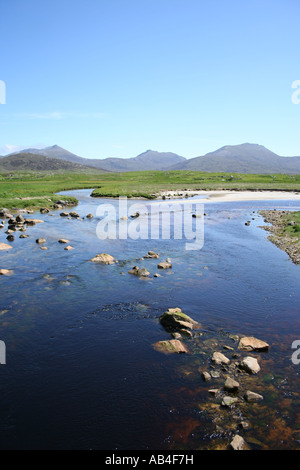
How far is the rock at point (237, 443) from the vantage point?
9.80m

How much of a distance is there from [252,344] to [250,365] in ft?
5.82

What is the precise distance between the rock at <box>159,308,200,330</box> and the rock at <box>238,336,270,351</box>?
2738mm

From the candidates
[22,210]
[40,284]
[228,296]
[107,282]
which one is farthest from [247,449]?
[22,210]

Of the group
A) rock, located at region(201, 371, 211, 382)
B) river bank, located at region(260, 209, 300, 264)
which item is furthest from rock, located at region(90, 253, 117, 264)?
river bank, located at region(260, 209, 300, 264)

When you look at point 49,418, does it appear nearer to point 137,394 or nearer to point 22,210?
point 137,394

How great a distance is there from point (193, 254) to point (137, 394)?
2061cm

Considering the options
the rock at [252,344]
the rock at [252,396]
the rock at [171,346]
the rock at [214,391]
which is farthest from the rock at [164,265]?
the rock at [252,396]

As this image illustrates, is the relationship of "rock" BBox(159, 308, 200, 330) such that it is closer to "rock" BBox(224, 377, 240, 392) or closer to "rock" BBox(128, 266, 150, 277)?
"rock" BBox(224, 377, 240, 392)

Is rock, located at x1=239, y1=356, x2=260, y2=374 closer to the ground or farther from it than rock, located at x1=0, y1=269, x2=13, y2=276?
closer to the ground

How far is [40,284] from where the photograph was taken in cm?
2269

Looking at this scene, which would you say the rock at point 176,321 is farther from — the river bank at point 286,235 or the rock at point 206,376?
the river bank at point 286,235

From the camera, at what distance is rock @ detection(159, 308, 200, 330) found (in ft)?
55.0

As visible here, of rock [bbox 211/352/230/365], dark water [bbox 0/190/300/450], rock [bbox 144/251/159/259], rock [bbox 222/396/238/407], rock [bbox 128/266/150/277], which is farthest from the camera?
rock [bbox 144/251/159/259]

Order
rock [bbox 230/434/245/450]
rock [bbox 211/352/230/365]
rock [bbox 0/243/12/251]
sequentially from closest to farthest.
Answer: rock [bbox 230/434/245/450] < rock [bbox 211/352/230/365] < rock [bbox 0/243/12/251]
